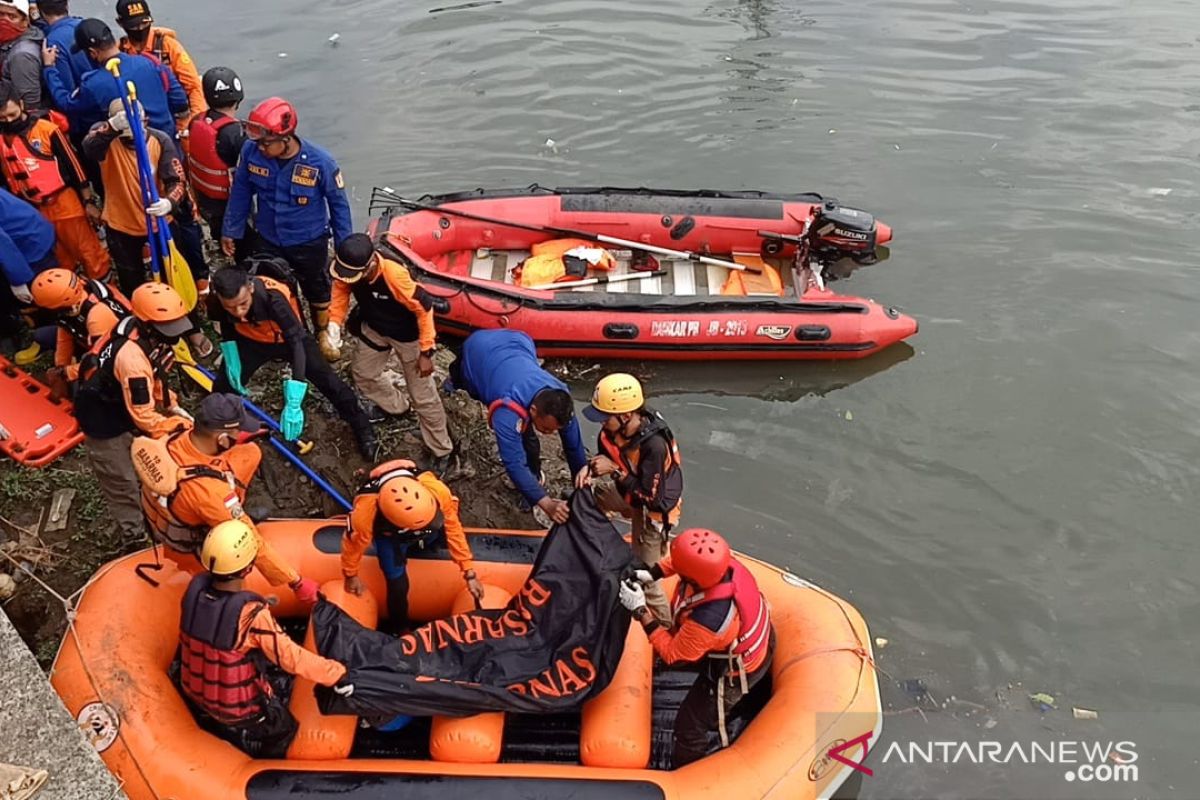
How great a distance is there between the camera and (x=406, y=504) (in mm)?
3992

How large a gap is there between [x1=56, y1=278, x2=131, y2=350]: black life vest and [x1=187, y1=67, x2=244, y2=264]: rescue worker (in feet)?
4.10

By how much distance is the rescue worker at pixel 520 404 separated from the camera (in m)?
4.68

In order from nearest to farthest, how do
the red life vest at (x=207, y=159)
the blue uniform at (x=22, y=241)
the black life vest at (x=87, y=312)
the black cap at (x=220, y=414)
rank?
the black cap at (x=220, y=414), the black life vest at (x=87, y=312), the blue uniform at (x=22, y=241), the red life vest at (x=207, y=159)

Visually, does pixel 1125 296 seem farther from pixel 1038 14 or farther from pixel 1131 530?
pixel 1038 14

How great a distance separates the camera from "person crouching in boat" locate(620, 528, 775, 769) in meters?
3.79

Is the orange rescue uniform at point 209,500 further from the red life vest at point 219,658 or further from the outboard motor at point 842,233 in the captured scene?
the outboard motor at point 842,233

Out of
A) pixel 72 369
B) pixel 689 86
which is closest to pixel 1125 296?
pixel 689 86

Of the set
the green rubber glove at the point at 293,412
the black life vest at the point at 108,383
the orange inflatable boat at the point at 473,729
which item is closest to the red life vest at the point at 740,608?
the orange inflatable boat at the point at 473,729

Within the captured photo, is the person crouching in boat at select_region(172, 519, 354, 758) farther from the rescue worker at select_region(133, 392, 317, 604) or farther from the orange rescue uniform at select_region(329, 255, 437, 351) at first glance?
the orange rescue uniform at select_region(329, 255, 437, 351)

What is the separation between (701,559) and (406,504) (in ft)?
4.37

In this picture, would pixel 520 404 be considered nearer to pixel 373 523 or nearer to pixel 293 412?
pixel 373 523

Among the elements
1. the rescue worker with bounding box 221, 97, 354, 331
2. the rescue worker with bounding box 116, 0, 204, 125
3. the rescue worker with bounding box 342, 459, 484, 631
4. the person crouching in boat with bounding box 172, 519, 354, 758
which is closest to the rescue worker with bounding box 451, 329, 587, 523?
the rescue worker with bounding box 342, 459, 484, 631

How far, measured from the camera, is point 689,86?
12.1 metres

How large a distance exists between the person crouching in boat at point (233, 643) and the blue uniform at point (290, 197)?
2.40 m
